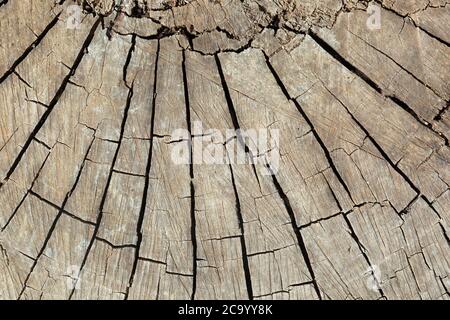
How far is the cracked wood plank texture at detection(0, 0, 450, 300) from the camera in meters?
1.89

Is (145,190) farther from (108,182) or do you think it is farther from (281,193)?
(281,193)

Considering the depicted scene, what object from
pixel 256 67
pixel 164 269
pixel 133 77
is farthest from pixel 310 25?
pixel 164 269

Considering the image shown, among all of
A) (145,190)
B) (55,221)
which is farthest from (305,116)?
(55,221)

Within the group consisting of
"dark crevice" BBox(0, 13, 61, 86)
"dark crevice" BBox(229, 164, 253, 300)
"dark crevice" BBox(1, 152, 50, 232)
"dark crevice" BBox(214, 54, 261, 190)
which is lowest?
Answer: "dark crevice" BBox(229, 164, 253, 300)

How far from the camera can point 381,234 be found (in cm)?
191

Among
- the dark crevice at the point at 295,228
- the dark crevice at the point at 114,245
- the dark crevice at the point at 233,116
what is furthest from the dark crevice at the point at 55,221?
the dark crevice at the point at 295,228

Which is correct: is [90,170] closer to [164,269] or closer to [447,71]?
[164,269]

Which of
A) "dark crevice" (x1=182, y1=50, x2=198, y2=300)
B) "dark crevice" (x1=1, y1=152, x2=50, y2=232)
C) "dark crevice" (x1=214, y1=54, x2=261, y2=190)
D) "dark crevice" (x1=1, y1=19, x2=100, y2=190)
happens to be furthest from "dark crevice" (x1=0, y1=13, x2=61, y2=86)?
"dark crevice" (x1=214, y1=54, x2=261, y2=190)

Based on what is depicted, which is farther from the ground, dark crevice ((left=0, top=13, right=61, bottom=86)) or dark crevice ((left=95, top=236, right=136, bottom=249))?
dark crevice ((left=0, top=13, right=61, bottom=86))

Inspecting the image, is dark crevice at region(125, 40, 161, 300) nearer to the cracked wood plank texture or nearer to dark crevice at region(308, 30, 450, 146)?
the cracked wood plank texture

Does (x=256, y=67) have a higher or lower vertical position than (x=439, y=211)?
higher

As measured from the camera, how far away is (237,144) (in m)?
1.90

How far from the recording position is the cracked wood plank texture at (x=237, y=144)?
1.89m

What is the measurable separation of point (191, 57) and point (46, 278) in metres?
0.77
